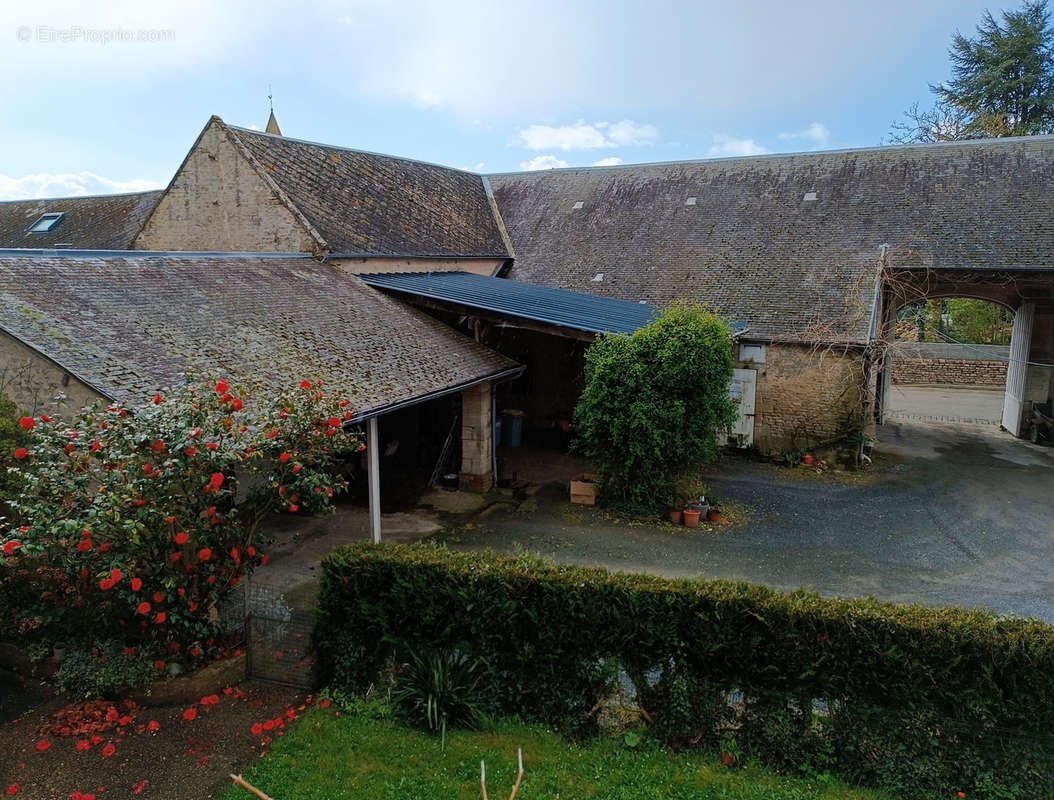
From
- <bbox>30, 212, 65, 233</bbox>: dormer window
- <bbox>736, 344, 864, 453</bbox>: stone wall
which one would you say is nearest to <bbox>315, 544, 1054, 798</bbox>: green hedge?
<bbox>736, 344, 864, 453</bbox>: stone wall

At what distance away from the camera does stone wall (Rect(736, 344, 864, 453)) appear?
15195 millimetres

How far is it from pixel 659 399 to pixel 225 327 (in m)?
6.63

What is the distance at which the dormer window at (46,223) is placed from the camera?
2512cm

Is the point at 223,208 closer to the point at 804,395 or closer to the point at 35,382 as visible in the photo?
the point at 35,382

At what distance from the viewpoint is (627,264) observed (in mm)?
18828

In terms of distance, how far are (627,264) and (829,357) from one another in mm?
5940

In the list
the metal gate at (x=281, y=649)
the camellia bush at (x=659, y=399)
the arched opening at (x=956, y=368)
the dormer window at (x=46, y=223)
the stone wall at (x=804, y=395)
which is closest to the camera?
the metal gate at (x=281, y=649)

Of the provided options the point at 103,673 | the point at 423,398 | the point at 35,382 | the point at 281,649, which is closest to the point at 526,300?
the point at 423,398

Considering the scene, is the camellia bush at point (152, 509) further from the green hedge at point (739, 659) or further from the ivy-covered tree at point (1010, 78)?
the ivy-covered tree at point (1010, 78)

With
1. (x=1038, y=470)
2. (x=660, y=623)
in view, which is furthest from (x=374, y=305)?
(x=1038, y=470)

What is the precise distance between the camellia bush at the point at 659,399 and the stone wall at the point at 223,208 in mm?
6617

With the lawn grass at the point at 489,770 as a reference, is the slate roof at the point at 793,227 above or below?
above

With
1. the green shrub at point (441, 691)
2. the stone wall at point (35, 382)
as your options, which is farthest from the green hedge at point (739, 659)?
the stone wall at point (35, 382)

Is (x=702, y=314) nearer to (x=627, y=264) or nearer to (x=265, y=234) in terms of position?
(x=627, y=264)
